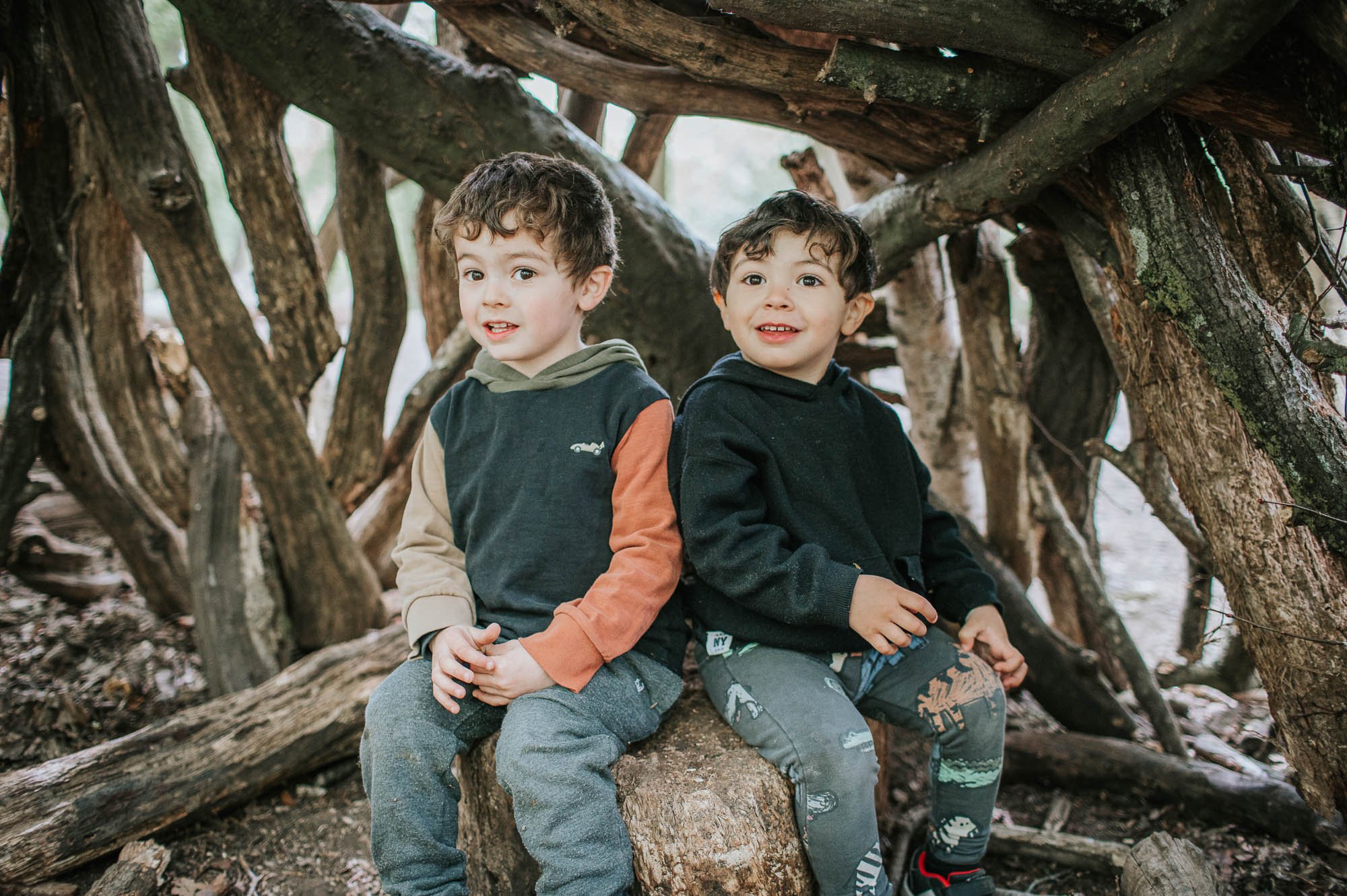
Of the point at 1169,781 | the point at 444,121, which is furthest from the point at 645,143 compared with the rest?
the point at 1169,781

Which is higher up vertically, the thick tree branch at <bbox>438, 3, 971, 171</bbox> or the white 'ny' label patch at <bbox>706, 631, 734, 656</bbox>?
the thick tree branch at <bbox>438, 3, 971, 171</bbox>

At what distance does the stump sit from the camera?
A: 1652mm

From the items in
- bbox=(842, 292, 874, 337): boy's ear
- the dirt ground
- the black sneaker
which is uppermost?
bbox=(842, 292, 874, 337): boy's ear

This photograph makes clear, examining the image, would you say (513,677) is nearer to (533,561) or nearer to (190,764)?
(533,561)

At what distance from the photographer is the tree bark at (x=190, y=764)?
2143 millimetres

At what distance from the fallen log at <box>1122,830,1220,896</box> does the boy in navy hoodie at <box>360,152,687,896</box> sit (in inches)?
Result: 44.4

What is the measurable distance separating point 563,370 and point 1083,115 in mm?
1222

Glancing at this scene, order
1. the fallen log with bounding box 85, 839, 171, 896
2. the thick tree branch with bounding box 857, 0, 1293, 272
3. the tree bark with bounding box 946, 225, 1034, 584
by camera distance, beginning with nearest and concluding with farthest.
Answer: the thick tree branch with bounding box 857, 0, 1293, 272 < the fallen log with bounding box 85, 839, 171, 896 < the tree bark with bounding box 946, 225, 1034, 584

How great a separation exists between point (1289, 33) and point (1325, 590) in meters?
1.12

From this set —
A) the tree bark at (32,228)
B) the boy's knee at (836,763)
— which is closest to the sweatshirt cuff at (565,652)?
the boy's knee at (836,763)

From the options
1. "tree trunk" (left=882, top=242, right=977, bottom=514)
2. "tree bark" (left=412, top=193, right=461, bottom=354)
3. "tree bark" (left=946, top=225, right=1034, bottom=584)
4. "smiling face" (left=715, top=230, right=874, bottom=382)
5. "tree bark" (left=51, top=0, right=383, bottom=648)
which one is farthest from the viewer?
"tree bark" (left=412, top=193, right=461, bottom=354)

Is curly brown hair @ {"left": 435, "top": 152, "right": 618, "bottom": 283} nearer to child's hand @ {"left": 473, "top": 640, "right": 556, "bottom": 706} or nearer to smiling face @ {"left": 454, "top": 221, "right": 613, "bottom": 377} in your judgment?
smiling face @ {"left": 454, "top": 221, "right": 613, "bottom": 377}

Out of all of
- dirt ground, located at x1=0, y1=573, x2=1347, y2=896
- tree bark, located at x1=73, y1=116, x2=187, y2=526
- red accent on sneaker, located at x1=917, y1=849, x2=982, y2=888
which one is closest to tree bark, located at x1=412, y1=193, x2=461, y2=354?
tree bark, located at x1=73, y1=116, x2=187, y2=526

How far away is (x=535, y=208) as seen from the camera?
1898mm
